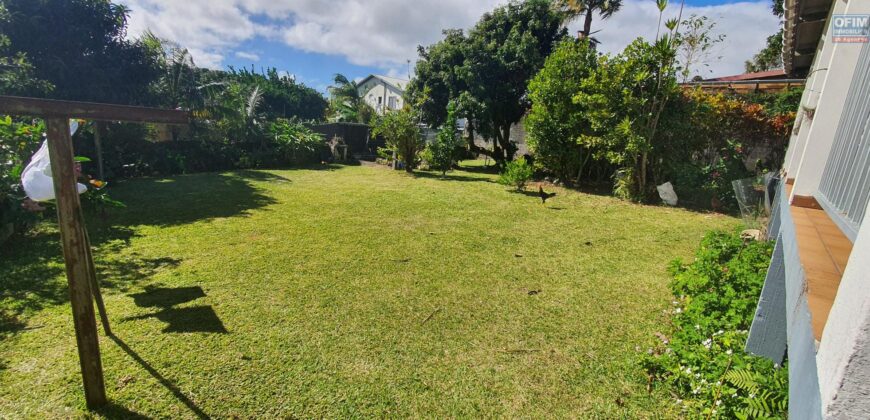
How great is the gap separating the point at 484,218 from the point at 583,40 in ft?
22.2

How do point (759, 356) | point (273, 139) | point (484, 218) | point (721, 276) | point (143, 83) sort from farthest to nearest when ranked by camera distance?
point (273, 139)
point (143, 83)
point (484, 218)
point (721, 276)
point (759, 356)

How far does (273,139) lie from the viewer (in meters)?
15.4

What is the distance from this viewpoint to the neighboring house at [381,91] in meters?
41.8

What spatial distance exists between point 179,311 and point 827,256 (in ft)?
15.3

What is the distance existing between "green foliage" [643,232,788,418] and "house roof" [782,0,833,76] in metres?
3.06

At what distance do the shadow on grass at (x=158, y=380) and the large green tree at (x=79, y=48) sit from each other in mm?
10322

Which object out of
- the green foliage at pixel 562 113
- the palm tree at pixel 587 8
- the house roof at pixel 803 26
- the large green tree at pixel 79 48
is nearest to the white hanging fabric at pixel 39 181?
the house roof at pixel 803 26

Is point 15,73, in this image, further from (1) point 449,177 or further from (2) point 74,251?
(1) point 449,177

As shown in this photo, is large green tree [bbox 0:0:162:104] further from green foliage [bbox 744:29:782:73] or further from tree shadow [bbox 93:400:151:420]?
green foliage [bbox 744:29:782:73]

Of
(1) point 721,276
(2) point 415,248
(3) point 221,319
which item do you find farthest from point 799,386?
(2) point 415,248

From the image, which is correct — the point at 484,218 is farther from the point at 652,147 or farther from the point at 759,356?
the point at 759,356

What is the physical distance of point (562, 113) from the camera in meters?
10.5

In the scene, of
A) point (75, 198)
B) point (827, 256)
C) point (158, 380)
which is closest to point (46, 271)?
point (158, 380)

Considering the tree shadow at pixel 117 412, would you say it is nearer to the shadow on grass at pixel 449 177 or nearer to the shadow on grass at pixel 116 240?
the shadow on grass at pixel 116 240
